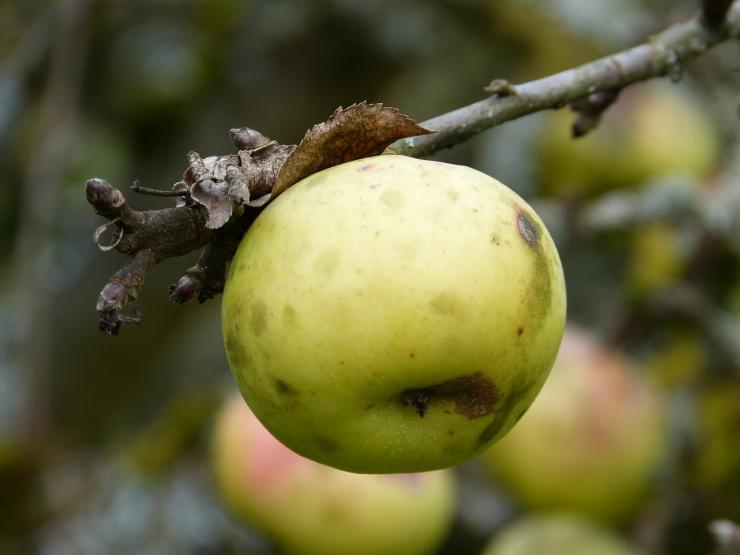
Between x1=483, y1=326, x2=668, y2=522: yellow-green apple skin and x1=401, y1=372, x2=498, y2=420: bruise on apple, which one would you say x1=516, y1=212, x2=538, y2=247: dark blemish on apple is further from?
x1=483, y1=326, x2=668, y2=522: yellow-green apple skin

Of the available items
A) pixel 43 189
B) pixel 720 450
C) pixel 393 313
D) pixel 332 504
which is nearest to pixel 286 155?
pixel 393 313

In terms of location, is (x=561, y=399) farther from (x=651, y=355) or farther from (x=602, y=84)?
(x=602, y=84)

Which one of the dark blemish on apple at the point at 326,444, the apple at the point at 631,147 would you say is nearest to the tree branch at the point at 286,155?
the dark blemish on apple at the point at 326,444

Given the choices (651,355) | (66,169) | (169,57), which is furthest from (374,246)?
(169,57)

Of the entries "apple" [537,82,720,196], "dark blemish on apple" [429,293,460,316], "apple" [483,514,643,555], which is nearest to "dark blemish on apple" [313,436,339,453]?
"dark blemish on apple" [429,293,460,316]

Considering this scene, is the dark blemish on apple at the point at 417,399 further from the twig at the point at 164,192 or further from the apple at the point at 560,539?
the apple at the point at 560,539

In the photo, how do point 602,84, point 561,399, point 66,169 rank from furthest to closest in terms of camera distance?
point 66,169 → point 561,399 → point 602,84
